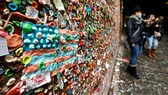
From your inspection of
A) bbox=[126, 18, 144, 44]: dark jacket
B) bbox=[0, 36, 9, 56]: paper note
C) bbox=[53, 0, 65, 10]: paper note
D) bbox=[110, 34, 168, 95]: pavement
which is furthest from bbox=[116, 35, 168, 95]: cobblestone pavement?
bbox=[0, 36, 9, 56]: paper note

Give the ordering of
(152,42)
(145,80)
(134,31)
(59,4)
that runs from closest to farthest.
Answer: (59,4) < (134,31) < (145,80) < (152,42)

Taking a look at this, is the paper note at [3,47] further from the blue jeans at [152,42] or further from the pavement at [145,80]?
the blue jeans at [152,42]

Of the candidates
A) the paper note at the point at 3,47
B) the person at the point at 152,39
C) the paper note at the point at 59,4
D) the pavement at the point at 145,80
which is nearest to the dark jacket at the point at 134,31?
the pavement at the point at 145,80

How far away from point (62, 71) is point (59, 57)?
11 centimetres

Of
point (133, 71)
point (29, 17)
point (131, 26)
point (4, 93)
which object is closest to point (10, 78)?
point (4, 93)

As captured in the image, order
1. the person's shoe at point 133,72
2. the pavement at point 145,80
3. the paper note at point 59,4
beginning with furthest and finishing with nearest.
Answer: the person's shoe at point 133,72 < the pavement at point 145,80 < the paper note at point 59,4

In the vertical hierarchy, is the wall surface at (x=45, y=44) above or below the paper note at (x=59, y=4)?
below

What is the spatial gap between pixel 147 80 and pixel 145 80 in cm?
5

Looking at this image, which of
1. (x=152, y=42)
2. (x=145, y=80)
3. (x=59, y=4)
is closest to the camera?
(x=59, y=4)

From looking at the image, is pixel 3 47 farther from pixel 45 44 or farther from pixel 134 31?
pixel 134 31

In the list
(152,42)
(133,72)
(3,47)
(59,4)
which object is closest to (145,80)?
(133,72)

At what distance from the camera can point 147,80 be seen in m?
3.76

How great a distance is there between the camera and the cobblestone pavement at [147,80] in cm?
329

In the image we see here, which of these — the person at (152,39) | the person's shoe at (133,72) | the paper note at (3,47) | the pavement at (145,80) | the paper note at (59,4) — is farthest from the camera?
the person at (152,39)
